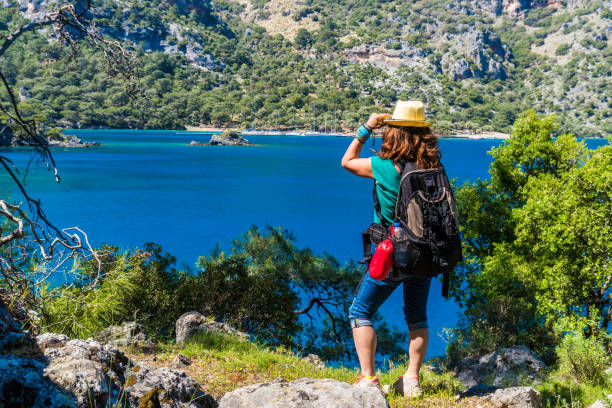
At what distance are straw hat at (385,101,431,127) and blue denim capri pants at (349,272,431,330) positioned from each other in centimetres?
Answer: 91

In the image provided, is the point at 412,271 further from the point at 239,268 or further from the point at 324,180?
the point at 324,180

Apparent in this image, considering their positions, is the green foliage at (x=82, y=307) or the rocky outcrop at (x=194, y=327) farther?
the rocky outcrop at (x=194, y=327)

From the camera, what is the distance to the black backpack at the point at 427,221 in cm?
263

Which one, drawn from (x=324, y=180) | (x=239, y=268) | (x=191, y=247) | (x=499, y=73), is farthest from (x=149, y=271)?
(x=499, y=73)

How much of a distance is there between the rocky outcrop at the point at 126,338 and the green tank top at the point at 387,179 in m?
2.41

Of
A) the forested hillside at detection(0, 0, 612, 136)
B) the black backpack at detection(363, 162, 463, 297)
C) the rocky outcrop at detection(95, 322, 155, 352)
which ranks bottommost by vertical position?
the rocky outcrop at detection(95, 322, 155, 352)

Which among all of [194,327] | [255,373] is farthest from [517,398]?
[194,327]

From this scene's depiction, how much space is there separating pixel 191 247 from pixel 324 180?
1046 inches

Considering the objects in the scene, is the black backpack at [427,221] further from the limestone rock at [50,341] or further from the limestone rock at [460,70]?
the limestone rock at [460,70]

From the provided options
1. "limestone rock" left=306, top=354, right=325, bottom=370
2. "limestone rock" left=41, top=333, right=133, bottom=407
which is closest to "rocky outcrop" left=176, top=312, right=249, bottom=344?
"limestone rock" left=306, top=354, right=325, bottom=370

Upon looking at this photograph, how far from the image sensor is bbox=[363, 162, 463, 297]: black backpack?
8.64ft

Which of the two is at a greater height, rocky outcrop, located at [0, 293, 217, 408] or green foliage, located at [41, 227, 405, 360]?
rocky outcrop, located at [0, 293, 217, 408]

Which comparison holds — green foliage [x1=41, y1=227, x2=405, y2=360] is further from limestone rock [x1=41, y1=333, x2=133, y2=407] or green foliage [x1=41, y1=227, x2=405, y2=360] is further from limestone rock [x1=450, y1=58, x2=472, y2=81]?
limestone rock [x1=450, y1=58, x2=472, y2=81]

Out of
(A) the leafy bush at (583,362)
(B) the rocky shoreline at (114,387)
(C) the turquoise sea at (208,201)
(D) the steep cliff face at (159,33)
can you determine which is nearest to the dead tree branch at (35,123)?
(B) the rocky shoreline at (114,387)
